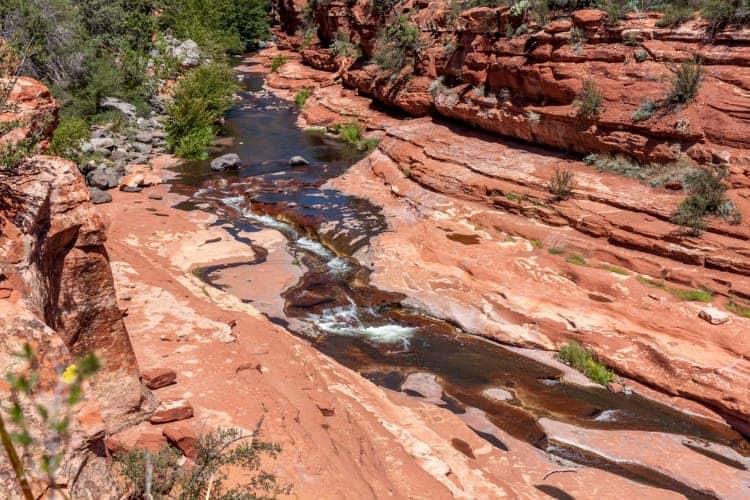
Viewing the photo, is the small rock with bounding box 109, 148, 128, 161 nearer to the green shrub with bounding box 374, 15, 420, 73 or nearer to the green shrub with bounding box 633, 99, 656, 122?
the green shrub with bounding box 374, 15, 420, 73

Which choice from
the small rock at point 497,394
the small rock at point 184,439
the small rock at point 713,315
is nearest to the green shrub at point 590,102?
the small rock at point 713,315

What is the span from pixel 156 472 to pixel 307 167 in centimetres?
1770

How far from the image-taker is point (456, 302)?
12992 mm

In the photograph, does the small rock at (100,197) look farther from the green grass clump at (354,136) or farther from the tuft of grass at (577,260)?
the tuft of grass at (577,260)

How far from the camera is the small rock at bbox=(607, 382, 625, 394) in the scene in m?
10.7

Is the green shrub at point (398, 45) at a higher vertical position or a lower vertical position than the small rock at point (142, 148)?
higher

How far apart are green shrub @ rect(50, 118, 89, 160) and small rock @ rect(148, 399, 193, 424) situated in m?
13.0

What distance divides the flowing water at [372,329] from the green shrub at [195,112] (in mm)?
A: 2228

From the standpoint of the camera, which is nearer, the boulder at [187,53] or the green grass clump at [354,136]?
the green grass clump at [354,136]

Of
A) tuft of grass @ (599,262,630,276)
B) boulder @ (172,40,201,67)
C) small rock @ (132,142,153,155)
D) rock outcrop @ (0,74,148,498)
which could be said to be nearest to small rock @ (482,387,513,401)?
tuft of grass @ (599,262,630,276)

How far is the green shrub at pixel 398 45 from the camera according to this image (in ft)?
85.6

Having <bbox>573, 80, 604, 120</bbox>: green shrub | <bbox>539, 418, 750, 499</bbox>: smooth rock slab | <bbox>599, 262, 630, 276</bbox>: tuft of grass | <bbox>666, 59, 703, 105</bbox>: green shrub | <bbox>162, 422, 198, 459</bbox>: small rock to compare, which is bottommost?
<bbox>539, 418, 750, 499</bbox>: smooth rock slab

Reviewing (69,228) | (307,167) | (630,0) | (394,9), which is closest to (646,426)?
(69,228)

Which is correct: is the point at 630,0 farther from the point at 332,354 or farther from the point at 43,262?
the point at 43,262
